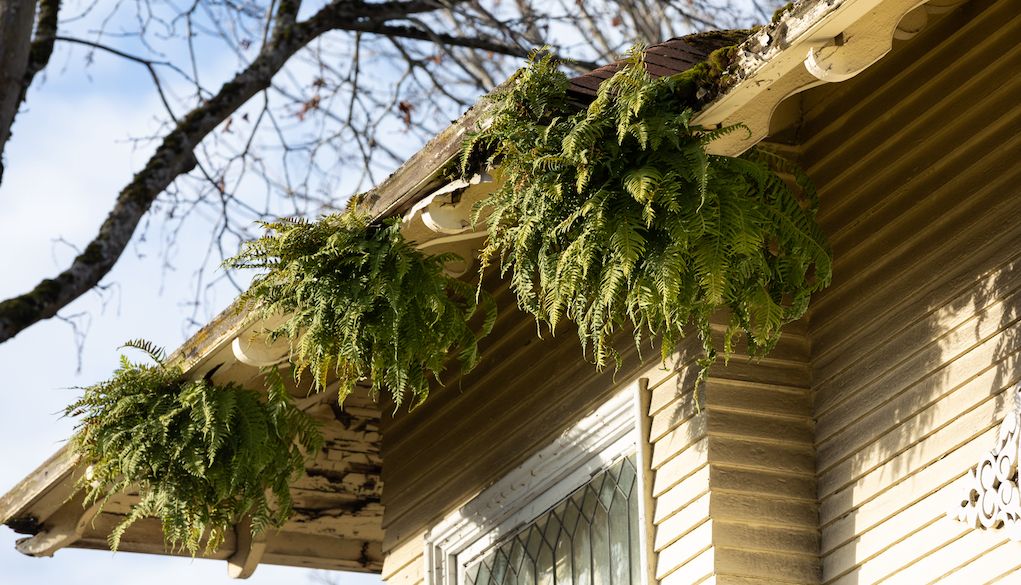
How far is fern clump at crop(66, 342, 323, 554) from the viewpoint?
637cm

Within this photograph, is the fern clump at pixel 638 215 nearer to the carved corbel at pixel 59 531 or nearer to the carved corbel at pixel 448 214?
the carved corbel at pixel 448 214

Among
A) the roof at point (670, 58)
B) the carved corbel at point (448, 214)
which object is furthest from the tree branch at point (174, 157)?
the roof at point (670, 58)

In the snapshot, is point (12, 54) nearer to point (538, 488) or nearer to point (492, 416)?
point (492, 416)

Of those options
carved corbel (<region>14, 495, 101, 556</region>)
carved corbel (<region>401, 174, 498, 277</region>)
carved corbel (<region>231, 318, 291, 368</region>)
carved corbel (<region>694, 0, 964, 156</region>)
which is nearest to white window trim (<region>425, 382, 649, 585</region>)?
carved corbel (<region>401, 174, 498, 277</region>)

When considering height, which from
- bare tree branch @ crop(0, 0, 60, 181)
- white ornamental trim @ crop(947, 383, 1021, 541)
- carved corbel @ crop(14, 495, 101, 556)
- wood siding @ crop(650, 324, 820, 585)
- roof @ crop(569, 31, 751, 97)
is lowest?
white ornamental trim @ crop(947, 383, 1021, 541)

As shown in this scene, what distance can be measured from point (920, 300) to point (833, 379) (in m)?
0.45

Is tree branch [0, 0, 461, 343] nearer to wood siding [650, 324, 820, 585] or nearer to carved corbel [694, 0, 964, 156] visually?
wood siding [650, 324, 820, 585]

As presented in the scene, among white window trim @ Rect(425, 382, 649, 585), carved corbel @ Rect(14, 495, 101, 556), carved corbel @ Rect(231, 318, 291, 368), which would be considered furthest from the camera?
carved corbel @ Rect(14, 495, 101, 556)

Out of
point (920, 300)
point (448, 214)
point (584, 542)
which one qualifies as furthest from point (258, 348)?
point (920, 300)

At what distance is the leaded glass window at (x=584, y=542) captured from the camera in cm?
569

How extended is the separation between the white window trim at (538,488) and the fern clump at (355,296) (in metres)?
0.58

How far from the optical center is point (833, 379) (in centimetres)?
538

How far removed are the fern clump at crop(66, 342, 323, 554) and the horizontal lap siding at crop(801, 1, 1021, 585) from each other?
7.39ft

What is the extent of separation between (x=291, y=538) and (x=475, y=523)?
2.06 meters
